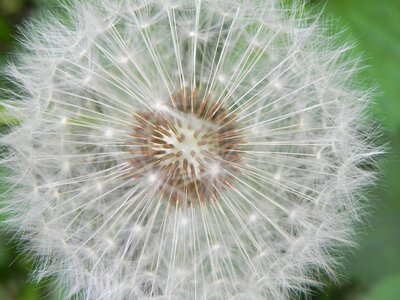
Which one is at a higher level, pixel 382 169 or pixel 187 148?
pixel 382 169

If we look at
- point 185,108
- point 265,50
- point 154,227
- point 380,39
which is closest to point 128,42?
point 185,108

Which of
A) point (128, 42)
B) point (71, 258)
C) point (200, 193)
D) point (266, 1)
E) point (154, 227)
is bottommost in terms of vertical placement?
point (71, 258)

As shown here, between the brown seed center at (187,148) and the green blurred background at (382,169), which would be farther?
the green blurred background at (382,169)

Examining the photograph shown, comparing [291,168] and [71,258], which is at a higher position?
[291,168]

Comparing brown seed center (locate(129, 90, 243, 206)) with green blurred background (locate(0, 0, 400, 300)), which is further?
green blurred background (locate(0, 0, 400, 300))

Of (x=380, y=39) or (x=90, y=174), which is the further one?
(x=380, y=39)

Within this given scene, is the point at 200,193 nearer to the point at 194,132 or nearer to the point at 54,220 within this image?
the point at 194,132

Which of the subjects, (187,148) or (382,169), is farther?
(382,169)
